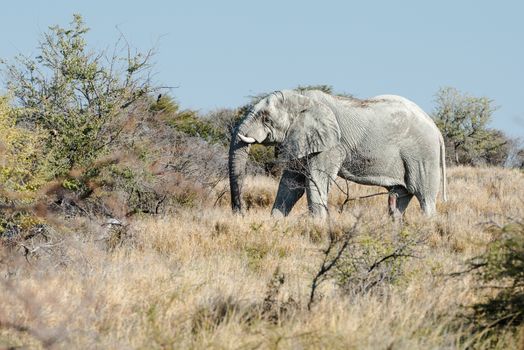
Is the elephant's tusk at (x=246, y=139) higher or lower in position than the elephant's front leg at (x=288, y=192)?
higher

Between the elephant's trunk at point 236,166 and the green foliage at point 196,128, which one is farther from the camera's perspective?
the green foliage at point 196,128

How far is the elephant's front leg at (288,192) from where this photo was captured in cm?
1708

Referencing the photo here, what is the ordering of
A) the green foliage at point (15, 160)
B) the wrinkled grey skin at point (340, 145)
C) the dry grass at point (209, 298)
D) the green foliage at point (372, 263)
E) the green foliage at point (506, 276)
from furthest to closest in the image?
the wrinkled grey skin at point (340, 145) → the green foliage at point (15, 160) → the green foliage at point (372, 263) → the green foliage at point (506, 276) → the dry grass at point (209, 298)

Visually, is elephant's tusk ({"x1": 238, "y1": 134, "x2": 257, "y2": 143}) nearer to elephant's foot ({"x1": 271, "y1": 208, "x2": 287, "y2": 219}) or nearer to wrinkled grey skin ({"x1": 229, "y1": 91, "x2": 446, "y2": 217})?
wrinkled grey skin ({"x1": 229, "y1": 91, "x2": 446, "y2": 217})

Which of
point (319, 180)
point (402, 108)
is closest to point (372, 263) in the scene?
point (319, 180)

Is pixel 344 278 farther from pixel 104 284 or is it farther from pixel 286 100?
pixel 286 100

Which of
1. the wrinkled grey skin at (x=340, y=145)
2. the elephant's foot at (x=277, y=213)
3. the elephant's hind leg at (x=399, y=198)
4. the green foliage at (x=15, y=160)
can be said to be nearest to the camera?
the green foliage at (x=15, y=160)

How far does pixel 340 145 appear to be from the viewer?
57.2 feet

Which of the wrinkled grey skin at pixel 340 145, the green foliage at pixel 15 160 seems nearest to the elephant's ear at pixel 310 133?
the wrinkled grey skin at pixel 340 145

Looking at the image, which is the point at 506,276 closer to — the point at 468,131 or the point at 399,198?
the point at 399,198

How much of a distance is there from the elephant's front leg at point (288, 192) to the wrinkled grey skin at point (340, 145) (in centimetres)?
1

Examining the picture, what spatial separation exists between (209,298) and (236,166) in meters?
8.35

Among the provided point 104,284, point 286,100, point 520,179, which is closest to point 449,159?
point 520,179

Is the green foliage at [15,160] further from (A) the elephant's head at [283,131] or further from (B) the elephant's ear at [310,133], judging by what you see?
(B) the elephant's ear at [310,133]
